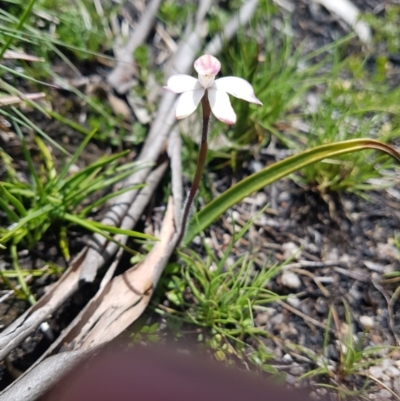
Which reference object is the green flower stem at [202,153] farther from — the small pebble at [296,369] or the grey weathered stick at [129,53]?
the grey weathered stick at [129,53]

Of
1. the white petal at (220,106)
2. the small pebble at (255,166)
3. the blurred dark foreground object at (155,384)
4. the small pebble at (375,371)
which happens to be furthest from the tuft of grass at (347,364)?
the white petal at (220,106)

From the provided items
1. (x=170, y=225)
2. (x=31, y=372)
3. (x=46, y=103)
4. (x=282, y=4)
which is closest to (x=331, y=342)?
(x=170, y=225)

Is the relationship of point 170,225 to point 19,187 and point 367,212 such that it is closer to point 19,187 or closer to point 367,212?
point 19,187

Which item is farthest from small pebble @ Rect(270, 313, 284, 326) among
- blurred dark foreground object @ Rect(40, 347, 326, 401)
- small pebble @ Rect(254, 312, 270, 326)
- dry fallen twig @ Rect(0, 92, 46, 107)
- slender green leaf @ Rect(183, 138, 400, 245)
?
dry fallen twig @ Rect(0, 92, 46, 107)

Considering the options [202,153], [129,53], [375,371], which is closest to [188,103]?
[202,153]

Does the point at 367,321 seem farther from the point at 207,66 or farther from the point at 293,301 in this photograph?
the point at 207,66

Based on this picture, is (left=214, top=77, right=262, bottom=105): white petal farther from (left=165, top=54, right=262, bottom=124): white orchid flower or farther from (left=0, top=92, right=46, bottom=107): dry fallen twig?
(left=0, top=92, right=46, bottom=107): dry fallen twig
